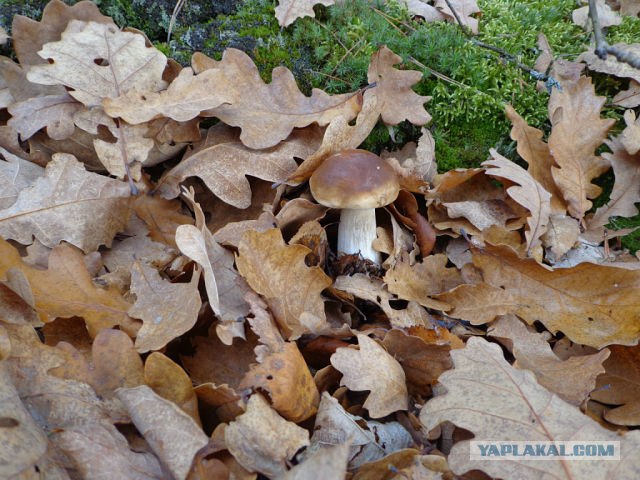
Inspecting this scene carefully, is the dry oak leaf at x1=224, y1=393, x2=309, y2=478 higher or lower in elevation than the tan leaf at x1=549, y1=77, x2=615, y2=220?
lower

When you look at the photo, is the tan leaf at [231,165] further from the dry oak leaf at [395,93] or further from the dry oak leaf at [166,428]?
the dry oak leaf at [166,428]

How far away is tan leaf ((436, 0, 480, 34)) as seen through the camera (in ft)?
9.75

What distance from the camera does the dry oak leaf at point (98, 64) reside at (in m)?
2.31

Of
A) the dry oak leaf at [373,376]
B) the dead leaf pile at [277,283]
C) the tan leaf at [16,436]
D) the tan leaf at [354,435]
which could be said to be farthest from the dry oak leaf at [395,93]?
the tan leaf at [16,436]

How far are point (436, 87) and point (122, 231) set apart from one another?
1.77 m

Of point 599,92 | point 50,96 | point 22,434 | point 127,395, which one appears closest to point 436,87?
point 599,92

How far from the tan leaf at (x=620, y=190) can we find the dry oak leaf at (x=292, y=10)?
1734mm

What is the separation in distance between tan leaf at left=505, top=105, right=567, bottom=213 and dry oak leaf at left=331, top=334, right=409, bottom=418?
1.31 m

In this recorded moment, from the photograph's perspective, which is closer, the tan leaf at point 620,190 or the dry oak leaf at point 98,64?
the dry oak leaf at point 98,64

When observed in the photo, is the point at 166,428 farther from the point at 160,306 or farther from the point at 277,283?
the point at 277,283

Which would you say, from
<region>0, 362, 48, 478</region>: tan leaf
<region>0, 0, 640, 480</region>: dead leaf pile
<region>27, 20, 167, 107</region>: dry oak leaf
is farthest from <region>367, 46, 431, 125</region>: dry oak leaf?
<region>0, 362, 48, 478</region>: tan leaf

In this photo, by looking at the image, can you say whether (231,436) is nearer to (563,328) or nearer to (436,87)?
(563,328)

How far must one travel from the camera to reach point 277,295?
200 centimetres

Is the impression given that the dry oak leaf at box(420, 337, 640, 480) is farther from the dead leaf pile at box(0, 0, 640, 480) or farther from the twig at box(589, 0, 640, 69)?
the twig at box(589, 0, 640, 69)
